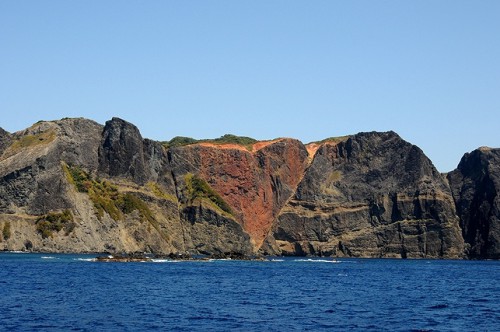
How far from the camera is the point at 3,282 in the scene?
293 feet

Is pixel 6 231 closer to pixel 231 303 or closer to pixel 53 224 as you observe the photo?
pixel 53 224

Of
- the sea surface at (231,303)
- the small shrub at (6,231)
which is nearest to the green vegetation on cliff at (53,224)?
the small shrub at (6,231)

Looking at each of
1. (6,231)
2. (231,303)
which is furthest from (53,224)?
(231,303)

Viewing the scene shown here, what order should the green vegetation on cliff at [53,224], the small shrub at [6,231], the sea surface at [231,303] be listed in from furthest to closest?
the green vegetation on cliff at [53,224]
the small shrub at [6,231]
the sea surface at [231,303]

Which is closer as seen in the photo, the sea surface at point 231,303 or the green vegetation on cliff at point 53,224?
the sea surface at point 231,303

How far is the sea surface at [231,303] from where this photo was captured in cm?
5800

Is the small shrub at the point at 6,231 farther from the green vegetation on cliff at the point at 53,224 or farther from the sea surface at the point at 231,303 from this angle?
the sea surface at the point at 231,303

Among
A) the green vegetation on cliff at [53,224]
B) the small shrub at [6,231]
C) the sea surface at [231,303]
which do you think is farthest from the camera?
the green vegetation on cliff at [53,224]

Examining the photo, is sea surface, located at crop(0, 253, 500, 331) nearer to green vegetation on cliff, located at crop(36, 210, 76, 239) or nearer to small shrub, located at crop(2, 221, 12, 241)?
small shrub, located at crop(2, 221, 12, 241)

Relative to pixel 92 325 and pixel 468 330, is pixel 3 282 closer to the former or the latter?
pixel 92 325

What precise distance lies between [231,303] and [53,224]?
407 feet

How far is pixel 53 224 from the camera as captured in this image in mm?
188500

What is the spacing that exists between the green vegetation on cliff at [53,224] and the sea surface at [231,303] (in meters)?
71.1

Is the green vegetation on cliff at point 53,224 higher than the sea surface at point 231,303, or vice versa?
the green vegetation on cliff at point 53,224
